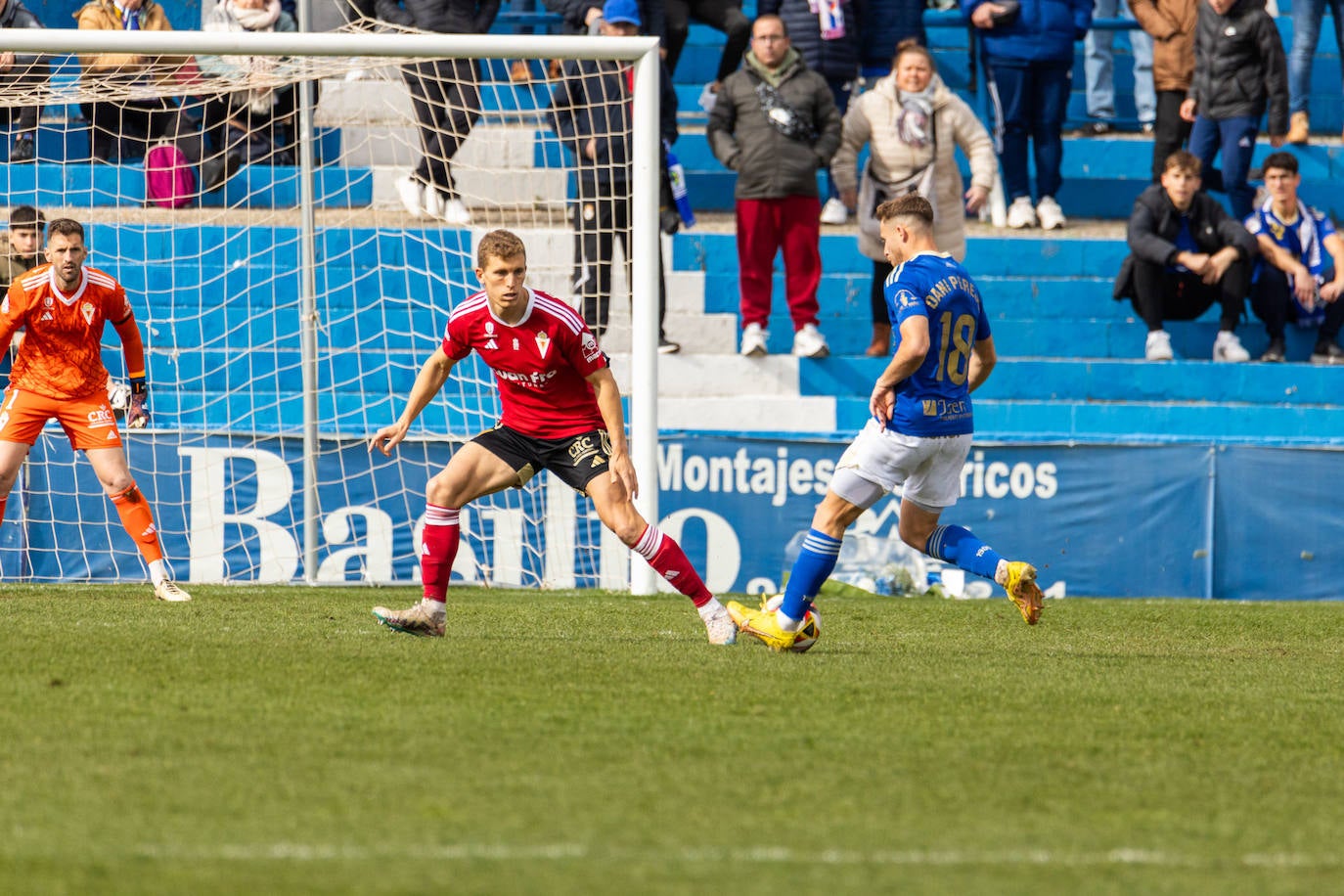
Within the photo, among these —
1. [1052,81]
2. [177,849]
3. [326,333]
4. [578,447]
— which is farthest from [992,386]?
[177,849]

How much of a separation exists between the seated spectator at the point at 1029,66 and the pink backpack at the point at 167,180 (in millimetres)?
6797

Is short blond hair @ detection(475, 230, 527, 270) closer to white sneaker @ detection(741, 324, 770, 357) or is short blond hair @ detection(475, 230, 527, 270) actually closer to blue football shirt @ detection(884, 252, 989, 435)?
blue football shirt @ detection(884, 252, 989, 435)

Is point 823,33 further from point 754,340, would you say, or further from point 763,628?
point 763,628

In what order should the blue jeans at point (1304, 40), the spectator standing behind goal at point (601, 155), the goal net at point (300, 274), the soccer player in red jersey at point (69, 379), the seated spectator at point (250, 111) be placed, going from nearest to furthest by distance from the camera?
the soccer player in red jersey at point (69, 379) → the goal net at point (300, 274) → the spectator standing behind goal at point (601, 155) → the seated spectator at point (250, 111) → the blue jeans at point (1304, 40)

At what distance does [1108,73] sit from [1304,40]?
198 centimetres

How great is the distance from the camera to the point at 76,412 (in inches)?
366

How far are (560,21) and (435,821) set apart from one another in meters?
13.2

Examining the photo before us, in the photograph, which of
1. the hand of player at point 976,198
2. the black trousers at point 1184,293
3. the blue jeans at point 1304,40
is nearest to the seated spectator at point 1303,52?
the blue jeans at point 1304,40

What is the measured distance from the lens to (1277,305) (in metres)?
14.3

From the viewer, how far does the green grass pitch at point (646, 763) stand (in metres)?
4.01

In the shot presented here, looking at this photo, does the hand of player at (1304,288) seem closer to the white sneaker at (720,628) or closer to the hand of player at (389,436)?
the white sneaker at (720,628)

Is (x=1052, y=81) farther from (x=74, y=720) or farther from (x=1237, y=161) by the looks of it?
(x=74, y=720)

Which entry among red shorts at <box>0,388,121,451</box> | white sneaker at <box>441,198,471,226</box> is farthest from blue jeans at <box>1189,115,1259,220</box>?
red shorts at <box>0,388,121,451</box>

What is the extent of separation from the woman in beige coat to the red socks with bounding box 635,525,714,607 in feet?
21.4
